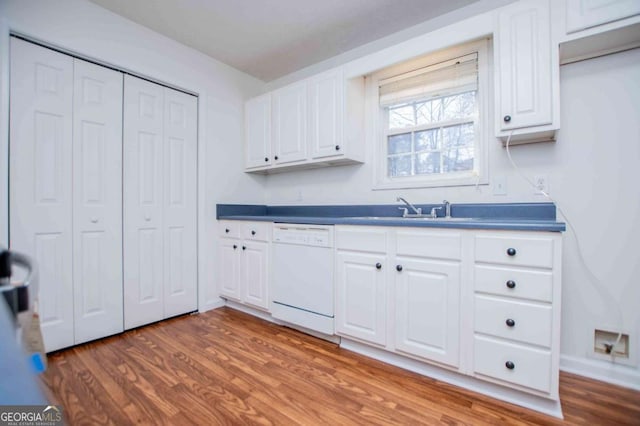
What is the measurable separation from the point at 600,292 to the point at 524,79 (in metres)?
1.33

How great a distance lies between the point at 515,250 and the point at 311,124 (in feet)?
6.05

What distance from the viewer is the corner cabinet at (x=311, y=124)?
7.98ft

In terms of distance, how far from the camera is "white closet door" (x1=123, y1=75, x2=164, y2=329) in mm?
2334

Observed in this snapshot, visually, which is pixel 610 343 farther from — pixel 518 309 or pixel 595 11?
pixel 595 11

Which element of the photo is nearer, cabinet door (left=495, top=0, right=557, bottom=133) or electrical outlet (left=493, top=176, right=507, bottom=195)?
cabinet door (left=495, top=0, right=557, bottom=133)

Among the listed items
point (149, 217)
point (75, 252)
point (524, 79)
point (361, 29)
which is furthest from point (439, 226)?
point (75, 252)

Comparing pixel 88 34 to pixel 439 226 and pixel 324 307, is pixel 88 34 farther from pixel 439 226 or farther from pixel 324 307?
pixel 439 226

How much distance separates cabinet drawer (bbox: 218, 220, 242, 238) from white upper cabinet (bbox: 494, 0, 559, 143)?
87.4 inches

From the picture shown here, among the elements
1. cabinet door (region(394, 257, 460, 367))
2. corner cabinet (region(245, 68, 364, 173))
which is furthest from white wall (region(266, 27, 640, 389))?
corner cabinet (region(245, 68, 364, 173))

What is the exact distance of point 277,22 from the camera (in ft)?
7.67

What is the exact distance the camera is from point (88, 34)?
209 cm

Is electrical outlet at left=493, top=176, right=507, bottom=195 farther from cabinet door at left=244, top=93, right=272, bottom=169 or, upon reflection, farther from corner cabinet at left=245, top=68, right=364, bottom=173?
cabinet door at left=244, top=93, right=272, bottom=169

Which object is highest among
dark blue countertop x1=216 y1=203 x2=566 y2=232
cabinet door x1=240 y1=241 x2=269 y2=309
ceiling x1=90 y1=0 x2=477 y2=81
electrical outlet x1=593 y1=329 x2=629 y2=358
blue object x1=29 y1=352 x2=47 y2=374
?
ceiling x1=90 y1=0 x2=477 y2=81

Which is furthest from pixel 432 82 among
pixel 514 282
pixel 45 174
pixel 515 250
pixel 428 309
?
pixel 45 174
